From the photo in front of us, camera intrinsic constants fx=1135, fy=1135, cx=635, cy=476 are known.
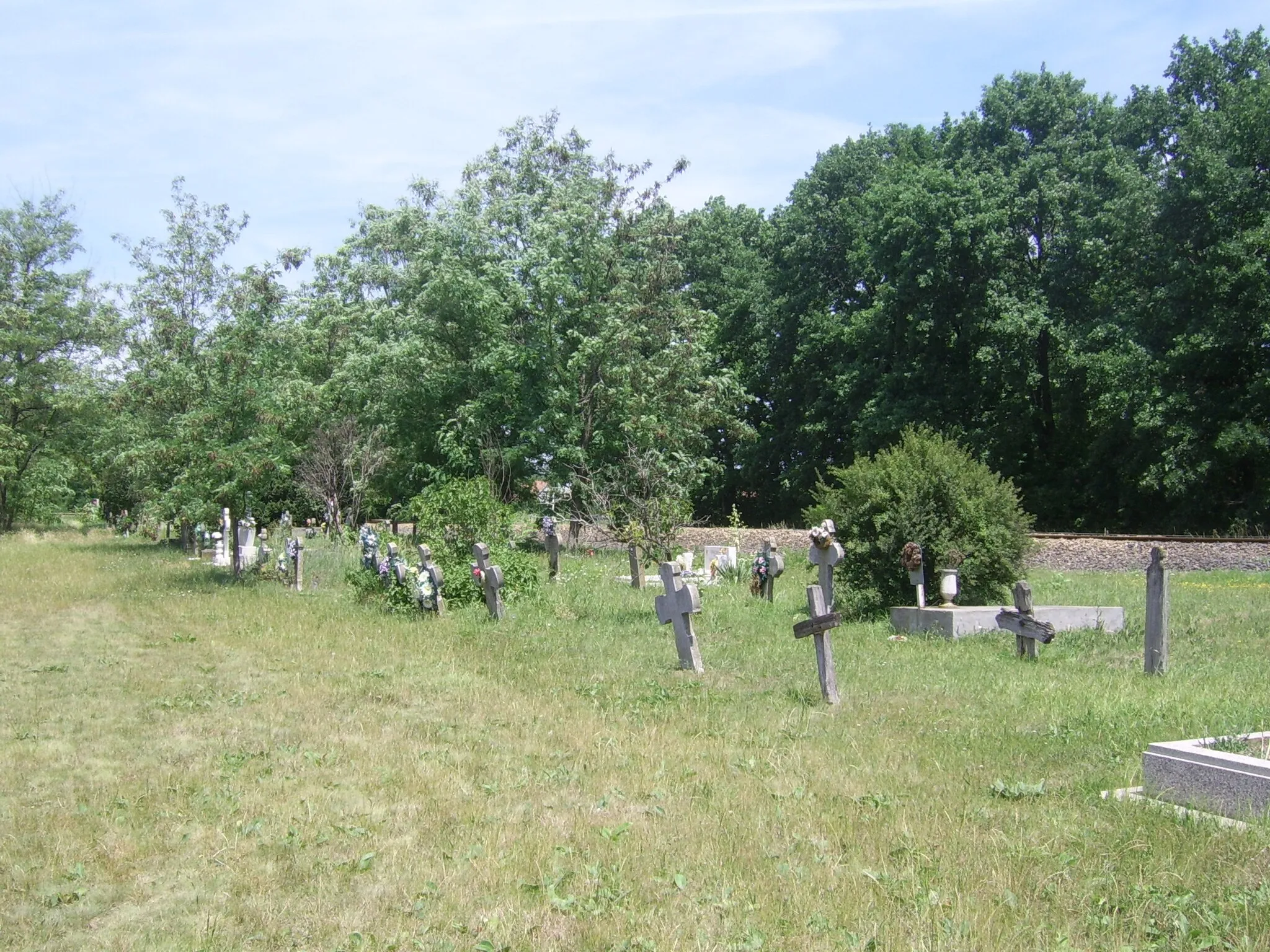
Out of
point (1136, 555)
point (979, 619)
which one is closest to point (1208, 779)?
point (979, 619)

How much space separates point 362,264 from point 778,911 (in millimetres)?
41751

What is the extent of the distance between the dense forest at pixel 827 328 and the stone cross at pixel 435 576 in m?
7.46

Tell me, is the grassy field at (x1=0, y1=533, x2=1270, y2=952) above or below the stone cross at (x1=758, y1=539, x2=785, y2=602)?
below

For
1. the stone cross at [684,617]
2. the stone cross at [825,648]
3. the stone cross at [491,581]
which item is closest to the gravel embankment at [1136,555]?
the stone cross at [491,581]

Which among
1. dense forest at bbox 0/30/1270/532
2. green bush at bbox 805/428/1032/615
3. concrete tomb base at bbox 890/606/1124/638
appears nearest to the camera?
concrete tomb base at bbox 890/606/1124/638

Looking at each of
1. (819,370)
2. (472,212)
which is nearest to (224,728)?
(472,212)

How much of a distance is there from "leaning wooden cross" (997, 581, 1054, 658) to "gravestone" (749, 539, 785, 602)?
6.06 m

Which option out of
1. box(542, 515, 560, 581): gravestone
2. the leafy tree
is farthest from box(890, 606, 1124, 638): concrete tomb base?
the leafy tree

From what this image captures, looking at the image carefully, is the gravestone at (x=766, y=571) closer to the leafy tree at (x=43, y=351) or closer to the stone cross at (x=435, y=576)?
the stone cross at (x=435, y=576)

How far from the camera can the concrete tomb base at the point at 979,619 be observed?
1291cm

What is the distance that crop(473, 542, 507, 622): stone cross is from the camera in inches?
580

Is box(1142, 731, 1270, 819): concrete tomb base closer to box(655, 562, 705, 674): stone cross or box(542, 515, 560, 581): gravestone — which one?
box(655, 562, 705, 674): stone cross

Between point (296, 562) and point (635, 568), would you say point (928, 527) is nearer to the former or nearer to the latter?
point (635, 568)

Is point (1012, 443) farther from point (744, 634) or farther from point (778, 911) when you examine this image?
point (778, 911)
